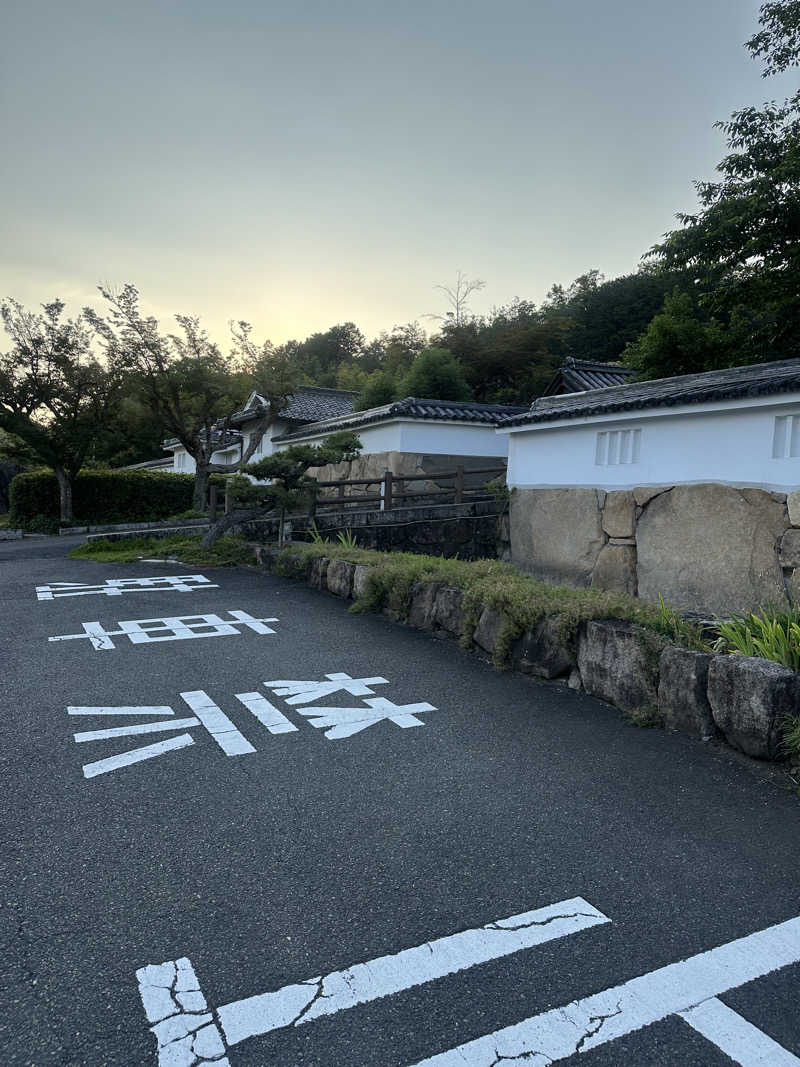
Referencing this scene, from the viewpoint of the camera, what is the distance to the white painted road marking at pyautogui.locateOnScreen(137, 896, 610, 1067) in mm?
1749

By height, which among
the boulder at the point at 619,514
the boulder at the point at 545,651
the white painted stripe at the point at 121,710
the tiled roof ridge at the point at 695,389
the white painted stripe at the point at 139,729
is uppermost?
the tiled roof ridge at the point at 695,389

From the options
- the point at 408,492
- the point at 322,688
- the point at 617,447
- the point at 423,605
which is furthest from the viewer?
the point at 408,492

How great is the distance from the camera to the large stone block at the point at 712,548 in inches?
254

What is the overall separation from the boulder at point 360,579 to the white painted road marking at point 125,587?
2176 mm

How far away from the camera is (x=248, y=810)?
289 cm

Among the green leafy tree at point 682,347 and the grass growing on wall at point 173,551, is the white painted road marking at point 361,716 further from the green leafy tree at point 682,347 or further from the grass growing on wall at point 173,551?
Result: the green leafy tree at point 682,347

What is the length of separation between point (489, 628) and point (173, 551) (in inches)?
294

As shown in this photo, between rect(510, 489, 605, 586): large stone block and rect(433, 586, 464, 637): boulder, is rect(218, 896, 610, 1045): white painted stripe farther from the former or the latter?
rect(510, 489, 605, 586): large stone block

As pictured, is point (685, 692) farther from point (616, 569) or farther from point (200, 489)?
point (200, 489)

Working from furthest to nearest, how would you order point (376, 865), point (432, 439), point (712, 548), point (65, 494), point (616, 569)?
1. point (65, 494)
2. point (432, 439)
3. point (616, 569)
4. point (712, 548)
5. point (376, 865)

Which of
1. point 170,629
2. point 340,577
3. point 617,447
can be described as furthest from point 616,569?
point 170,629

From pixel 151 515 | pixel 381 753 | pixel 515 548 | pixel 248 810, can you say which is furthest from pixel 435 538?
pixel 151 515

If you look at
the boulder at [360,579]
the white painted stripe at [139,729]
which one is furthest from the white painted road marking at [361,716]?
the boulder at [360,579]

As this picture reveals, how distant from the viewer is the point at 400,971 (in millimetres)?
1941
